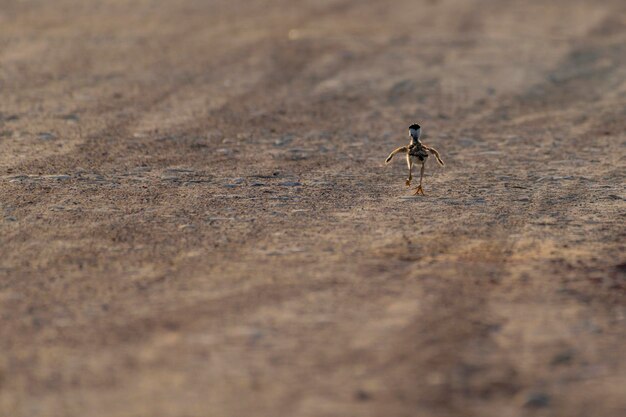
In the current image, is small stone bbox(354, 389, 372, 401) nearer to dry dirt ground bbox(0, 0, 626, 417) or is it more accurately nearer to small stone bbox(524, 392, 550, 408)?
dry dirt ground bbox(0, 0, 626, 417)

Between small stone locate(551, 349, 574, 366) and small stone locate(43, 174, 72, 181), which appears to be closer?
small stone locate(551, 349, 574, 366)

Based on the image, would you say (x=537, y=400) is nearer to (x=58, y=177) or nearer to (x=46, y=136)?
(x=58, y=177)

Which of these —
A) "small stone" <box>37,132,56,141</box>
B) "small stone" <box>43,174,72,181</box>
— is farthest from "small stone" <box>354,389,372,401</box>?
"small stone" <box>37,132,56,141</box>

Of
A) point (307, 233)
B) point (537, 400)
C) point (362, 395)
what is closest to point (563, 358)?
point (537, 400)

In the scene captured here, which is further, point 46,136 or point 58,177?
point 46,136

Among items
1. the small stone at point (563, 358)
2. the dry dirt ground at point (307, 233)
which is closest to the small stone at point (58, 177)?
the dry dirt ground at point (307, 233)

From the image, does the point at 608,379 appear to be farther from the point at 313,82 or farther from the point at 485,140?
the point at 313,82

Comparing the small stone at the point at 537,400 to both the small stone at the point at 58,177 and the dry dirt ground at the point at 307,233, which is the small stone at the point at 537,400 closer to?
the dry dirt ground at the point at 307,233

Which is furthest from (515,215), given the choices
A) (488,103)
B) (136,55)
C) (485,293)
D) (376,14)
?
(376,14)
